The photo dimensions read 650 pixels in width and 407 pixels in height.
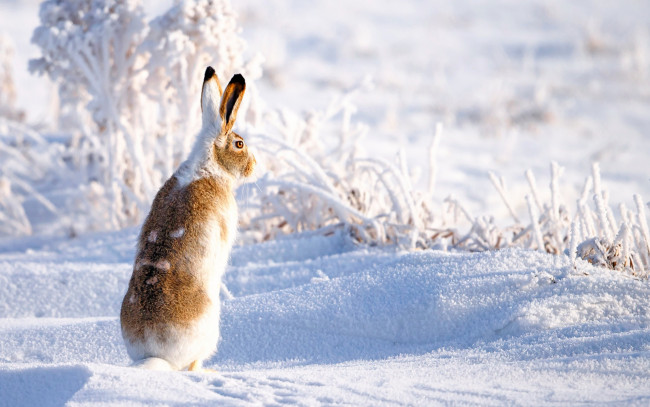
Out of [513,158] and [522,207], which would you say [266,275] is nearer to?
[522,207]

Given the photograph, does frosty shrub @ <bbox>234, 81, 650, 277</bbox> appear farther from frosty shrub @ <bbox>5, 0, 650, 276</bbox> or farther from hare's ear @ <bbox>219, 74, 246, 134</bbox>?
hare's ear @ <bbox>219, 74, 246, 134</bbox>

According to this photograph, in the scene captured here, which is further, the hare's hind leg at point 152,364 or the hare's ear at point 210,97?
the hare's ear at point 210,97

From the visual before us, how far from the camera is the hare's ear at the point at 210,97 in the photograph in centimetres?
268

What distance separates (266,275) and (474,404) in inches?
73.2

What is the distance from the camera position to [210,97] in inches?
106

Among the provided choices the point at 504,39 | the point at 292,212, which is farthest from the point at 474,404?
the point at 504,39


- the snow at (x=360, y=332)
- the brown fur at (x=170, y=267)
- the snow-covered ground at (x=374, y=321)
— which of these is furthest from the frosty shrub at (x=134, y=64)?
the brown fur at (x=170, y=267)

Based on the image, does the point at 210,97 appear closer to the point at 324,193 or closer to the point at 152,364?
the point at 152,364

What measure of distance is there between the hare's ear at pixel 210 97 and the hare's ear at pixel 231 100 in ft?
0.14

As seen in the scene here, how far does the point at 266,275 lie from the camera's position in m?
3.85

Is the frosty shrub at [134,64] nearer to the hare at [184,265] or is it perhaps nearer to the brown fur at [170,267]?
the hare at [184,265]

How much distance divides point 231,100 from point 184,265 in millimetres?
613

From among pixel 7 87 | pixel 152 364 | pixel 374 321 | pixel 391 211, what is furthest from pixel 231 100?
pixel 7 87

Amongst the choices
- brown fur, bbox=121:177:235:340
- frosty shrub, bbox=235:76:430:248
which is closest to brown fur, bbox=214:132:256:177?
brown fur, bbox=121:177:235:340
